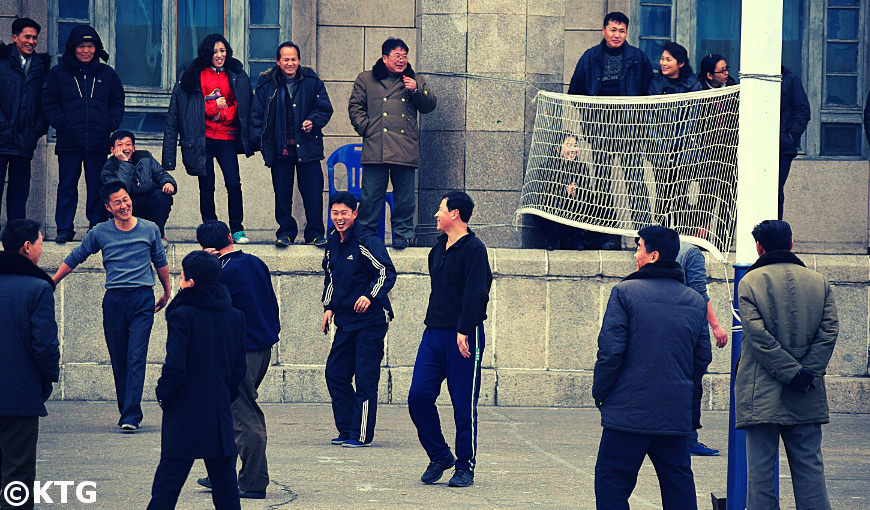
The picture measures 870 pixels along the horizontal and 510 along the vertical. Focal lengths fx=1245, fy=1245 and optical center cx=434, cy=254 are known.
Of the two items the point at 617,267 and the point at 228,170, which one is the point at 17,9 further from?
the point at 617,267

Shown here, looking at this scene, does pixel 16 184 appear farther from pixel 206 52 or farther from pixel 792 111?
pixel 792 111

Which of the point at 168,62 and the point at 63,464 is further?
the point at 168,62

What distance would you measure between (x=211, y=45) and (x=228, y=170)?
1246mm

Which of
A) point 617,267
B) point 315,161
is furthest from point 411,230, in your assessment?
point 617,267

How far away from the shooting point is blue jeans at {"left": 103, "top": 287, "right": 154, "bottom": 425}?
33.5 feet

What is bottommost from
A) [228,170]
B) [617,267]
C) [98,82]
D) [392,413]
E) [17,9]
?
[392,413]

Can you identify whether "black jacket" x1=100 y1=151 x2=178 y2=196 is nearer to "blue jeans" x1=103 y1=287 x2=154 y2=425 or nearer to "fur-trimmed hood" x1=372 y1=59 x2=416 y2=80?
"blue jeans" x1=103 y1=287 x2=154 y2=425

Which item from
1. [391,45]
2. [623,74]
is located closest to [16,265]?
[391,45]

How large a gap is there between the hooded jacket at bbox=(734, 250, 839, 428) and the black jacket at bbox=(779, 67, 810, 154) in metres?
5.54

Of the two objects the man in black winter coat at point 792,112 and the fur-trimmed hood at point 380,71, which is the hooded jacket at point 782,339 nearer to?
the man in black winter coat at point 792,112

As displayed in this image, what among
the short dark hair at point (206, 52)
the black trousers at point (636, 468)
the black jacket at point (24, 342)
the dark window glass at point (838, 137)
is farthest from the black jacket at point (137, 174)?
the dark window glass at point (838, 137)

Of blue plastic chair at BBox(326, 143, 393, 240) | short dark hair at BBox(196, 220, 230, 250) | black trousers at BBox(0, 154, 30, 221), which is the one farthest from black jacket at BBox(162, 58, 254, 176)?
short dark hair at BBox(196, 220, 230, 250)

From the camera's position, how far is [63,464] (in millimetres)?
8680

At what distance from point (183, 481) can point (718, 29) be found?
1086 centimetres
